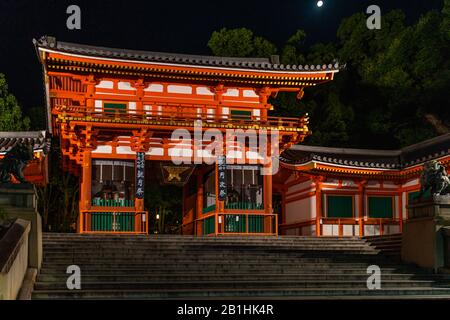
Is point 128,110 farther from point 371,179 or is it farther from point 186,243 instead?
point 371,179

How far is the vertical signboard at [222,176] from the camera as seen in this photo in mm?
24984

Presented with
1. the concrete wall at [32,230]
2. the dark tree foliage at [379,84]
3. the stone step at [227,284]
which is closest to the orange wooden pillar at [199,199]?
the stone step at [227,284]

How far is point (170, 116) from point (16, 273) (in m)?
13.3

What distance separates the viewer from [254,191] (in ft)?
84.7

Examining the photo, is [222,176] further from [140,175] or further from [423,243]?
[423,243]

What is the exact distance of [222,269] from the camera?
16891 millimetres

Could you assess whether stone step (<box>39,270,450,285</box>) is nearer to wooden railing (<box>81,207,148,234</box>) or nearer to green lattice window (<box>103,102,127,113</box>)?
wooden railing (<box>81,207,148,234</box>)

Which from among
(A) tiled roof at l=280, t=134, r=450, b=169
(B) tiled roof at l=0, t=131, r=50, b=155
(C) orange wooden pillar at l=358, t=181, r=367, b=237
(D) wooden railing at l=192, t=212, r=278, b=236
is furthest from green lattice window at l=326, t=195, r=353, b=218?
(B) tiled roof at l=0, t=131, r=50, b=155

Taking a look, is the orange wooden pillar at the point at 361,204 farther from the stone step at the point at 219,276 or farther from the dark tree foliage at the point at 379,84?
the stone step at the point at 219,276

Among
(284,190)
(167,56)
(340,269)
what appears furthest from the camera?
(284,190)

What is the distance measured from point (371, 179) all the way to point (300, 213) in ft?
11.9

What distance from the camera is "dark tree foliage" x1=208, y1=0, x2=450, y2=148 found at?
38438 mm

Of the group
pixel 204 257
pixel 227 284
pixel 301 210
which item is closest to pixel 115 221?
pixel 204 257
